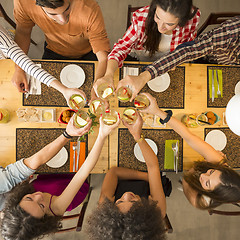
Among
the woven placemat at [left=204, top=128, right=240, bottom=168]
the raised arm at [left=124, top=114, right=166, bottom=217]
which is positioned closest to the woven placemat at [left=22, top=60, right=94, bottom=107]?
the raised arm at [left=124, top=114, right=166, bottom=217]

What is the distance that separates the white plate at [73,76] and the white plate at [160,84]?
0.66 m

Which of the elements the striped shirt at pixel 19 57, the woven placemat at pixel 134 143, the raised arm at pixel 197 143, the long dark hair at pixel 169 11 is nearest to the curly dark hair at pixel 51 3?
the striped shirt at pixel 19 57

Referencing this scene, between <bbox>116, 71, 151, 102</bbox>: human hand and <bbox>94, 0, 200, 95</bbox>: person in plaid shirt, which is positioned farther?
<bbox>116, 71, 151, 102</bbox>: human hand

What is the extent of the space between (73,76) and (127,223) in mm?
1292

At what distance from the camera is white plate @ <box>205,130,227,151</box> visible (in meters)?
1.77

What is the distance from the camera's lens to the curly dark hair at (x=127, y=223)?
119 cm

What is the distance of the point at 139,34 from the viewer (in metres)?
1.48

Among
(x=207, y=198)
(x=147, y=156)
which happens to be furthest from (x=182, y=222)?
(x=147, y=156)

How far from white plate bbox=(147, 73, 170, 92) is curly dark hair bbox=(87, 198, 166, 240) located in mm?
1012

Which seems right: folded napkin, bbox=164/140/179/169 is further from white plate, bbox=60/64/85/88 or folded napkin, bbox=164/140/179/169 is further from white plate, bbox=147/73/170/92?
white plate, bbox=60/64/85/88

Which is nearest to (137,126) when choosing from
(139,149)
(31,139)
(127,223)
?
(139,149)

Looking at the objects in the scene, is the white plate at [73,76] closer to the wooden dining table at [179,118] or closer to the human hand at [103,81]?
the wooden dining table at [179,118]

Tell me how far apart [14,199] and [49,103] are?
2.74ft

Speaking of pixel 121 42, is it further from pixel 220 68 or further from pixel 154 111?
pixel 220 68
